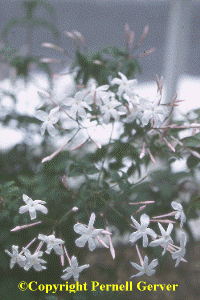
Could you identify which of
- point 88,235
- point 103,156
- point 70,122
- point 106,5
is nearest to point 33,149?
point 70,122

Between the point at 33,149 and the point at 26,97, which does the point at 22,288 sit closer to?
the point at 33,149

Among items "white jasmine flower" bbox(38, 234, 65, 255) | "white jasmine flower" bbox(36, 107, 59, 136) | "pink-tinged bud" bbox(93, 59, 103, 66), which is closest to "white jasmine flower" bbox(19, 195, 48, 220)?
"white jasmine flower" bbox(38, 234, 65, 255)

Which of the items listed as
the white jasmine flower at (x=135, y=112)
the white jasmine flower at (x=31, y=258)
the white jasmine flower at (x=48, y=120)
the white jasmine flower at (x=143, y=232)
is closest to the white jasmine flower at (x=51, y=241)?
the white jasmine flower at (x=31, y=258)

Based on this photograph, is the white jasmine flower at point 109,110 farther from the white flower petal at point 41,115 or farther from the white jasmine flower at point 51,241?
the white jasmine flower at point 51,241

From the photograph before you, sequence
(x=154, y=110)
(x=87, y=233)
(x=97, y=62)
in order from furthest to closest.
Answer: (x=97, y=62)
(x=154, y=110)
(x=87, y=233)

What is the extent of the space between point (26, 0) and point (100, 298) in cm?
122

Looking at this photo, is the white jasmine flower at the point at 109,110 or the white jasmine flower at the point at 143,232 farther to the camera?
the white jasmine flower at the point at 109,110

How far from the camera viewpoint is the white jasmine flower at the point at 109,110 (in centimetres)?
81

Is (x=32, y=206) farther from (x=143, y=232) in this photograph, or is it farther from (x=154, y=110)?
(x=154, y=110)

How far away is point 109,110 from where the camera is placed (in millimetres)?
815

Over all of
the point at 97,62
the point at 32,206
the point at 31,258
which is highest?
the point at 97,62

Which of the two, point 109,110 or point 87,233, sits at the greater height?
point 109,110

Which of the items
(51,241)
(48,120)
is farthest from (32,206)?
(48,120)

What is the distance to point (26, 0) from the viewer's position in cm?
128
